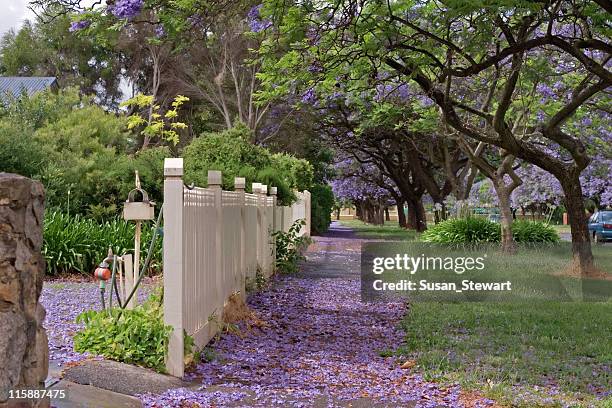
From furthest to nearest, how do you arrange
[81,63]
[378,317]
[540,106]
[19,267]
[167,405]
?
[81,63], [540,106], [378,317], [167,405], [19,267]

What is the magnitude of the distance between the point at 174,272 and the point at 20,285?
286cm

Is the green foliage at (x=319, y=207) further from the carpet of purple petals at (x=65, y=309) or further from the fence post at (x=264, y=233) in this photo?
→ the carpet of purple petals at (x=65, y=309)

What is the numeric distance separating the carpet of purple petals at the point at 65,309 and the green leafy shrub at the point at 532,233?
37.6 feet

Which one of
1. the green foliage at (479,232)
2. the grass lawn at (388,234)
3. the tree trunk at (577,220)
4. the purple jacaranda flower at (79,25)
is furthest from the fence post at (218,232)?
the grass lawn at (388,234)

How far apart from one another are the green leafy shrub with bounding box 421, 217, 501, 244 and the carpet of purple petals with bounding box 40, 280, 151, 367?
386 inches

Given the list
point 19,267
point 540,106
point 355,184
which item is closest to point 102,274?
point 19,267

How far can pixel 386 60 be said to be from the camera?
1064cm

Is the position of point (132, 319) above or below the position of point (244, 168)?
below

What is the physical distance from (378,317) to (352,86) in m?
4.61

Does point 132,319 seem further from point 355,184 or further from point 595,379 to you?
point 355,184

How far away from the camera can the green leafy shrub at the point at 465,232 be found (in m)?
19.4

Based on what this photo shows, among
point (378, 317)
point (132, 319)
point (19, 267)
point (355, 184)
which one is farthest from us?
point (355, 184)

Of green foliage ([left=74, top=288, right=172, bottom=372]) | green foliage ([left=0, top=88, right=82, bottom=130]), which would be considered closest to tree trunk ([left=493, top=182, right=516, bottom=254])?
green foliage ([left=0, top=88, right=82, bottom=130])

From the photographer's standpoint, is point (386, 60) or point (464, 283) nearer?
point (386, 60)
